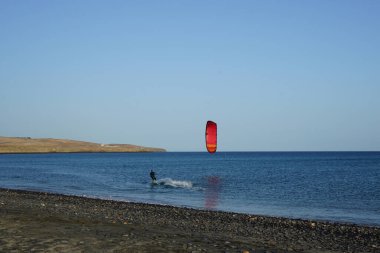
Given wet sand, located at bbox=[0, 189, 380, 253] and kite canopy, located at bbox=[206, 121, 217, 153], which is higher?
kite canopy, located at bbox=[206, 121, 217, 153]

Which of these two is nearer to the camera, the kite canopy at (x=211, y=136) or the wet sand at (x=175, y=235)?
the wet sand at (x=175, y=235)

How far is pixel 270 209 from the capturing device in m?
30.6

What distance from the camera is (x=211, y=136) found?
18.6m

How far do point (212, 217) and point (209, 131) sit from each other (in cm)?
595

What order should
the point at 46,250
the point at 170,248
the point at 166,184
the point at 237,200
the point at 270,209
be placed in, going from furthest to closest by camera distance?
the point at 166,184 → the point at 237,200 → the point at 270,209 → the point at 170,248 → the point at 46,250

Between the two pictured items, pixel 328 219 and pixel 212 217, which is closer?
pixel 212 217

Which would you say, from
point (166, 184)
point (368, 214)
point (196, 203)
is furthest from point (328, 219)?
point (166, 184)

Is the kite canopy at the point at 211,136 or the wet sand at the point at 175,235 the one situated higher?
the kite canopy at the point at 211,136

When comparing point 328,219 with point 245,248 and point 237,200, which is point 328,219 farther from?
point 245,248

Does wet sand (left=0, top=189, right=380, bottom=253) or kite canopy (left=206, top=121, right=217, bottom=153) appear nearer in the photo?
wet sand (left=0, top=189, right=380, bottom=253)

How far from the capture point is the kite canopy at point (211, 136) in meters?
18.4

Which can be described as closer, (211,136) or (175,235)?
(175,235)

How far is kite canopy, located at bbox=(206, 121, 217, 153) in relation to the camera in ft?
60.2

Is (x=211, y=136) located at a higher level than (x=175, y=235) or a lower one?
higher
